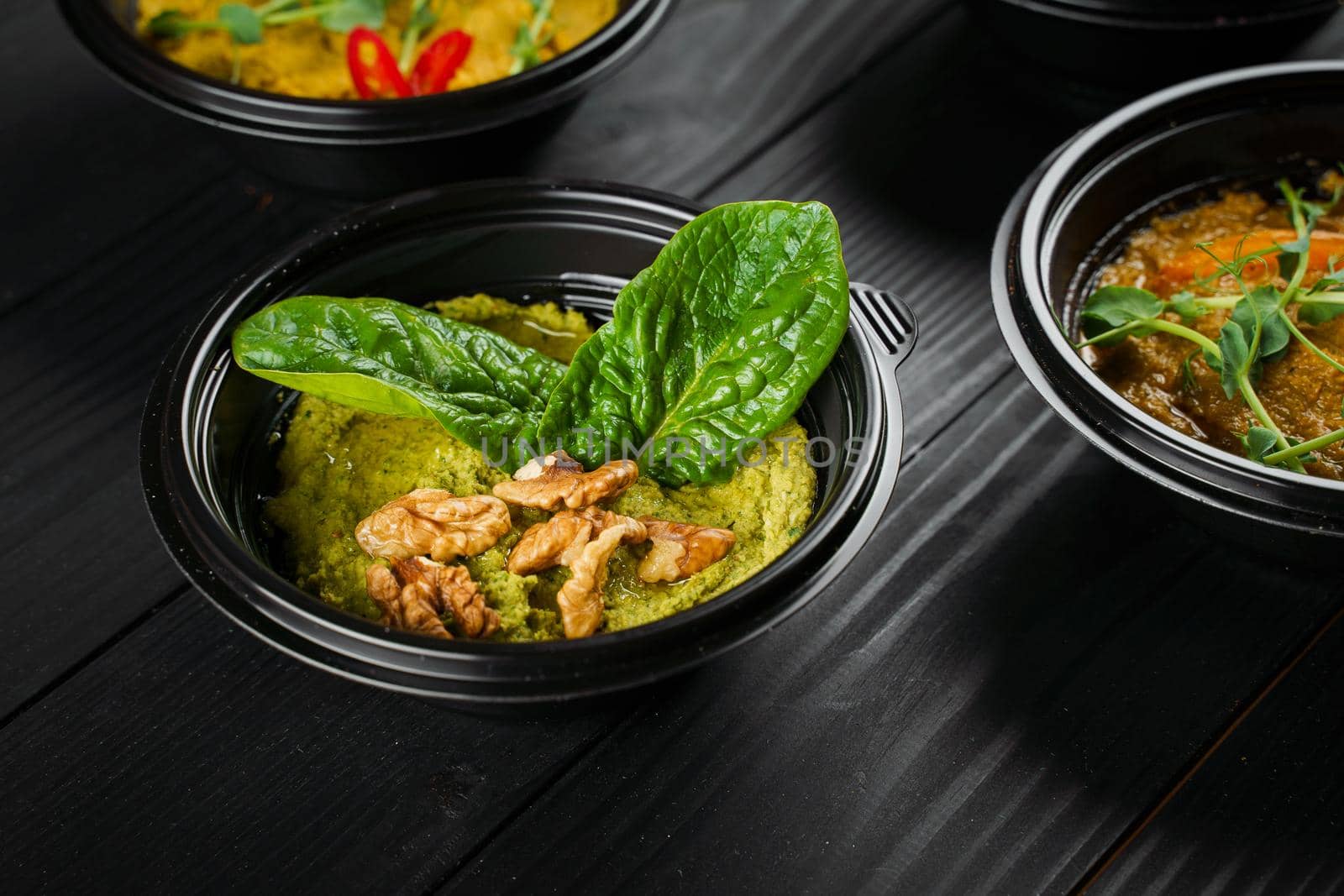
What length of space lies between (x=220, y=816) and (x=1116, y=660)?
113 cm

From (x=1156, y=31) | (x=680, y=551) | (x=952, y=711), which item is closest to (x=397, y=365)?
(x=680, y=551)

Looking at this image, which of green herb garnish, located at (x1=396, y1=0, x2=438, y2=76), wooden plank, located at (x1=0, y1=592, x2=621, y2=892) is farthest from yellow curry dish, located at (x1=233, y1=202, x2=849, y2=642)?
green herb garnish, located at (x1=396, y1=0, x2=438, y2=76)

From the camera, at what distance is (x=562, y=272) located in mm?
1695

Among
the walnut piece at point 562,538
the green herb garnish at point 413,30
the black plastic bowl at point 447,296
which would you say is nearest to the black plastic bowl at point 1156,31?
the black plastic bowl at point 447,296

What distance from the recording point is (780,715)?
1.52 meters

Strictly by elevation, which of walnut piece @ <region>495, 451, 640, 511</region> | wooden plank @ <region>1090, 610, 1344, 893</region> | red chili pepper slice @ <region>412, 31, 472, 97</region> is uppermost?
red chili pepper slice @ <region>412, 31, 472, 97</region>

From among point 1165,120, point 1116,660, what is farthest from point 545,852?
point 1165,120

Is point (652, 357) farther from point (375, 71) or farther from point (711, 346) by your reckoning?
point (375, 71)

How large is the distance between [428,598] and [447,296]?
0.52 m

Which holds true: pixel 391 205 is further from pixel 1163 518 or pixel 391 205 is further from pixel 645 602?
pixel 1163 518

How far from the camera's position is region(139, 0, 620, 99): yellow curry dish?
6.79 feet

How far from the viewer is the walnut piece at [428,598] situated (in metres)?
1.32

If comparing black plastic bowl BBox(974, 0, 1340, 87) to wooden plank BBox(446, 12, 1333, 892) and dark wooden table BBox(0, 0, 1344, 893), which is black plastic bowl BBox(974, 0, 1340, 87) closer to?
dark wooden table BBox(0, 0, 1344, 893)

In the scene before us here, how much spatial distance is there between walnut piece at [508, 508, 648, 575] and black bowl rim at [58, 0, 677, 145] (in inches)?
28.7
